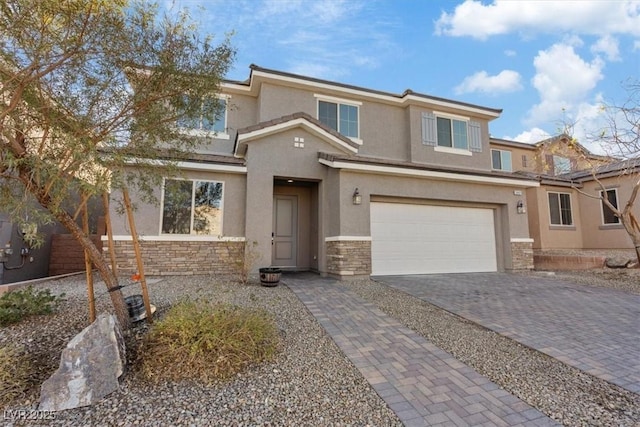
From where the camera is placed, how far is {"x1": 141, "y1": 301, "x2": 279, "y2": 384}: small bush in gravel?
11.0 feet

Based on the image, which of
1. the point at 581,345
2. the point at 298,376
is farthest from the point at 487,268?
the point at 298,376

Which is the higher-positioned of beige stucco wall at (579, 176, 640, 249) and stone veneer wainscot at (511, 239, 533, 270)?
beige stucco wall at (579, 176, 640, 249)

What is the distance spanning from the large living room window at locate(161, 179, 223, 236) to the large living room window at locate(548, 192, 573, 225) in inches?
636

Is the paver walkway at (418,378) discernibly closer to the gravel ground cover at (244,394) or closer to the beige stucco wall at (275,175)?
the gravel ground cover at (244,394)

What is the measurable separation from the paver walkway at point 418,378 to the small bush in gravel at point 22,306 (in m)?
4.46

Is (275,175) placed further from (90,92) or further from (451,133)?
(451,133)

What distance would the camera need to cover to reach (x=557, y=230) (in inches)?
610

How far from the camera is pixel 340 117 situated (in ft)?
41.9

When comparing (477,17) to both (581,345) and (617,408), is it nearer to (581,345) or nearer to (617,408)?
(581,345)

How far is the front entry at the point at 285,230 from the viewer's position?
1122 cm

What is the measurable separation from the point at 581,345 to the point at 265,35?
1001cm

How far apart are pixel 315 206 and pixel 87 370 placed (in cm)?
829

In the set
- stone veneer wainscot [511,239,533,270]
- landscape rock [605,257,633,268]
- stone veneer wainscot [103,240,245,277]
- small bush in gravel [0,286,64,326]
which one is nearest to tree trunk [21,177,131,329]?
small bush in gravel [0,286,64,326]

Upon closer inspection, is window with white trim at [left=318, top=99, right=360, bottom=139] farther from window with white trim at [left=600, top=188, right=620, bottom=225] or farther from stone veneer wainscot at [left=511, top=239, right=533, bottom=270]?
window with white trim at [left=600, top=188, right=620, bottom=225]
